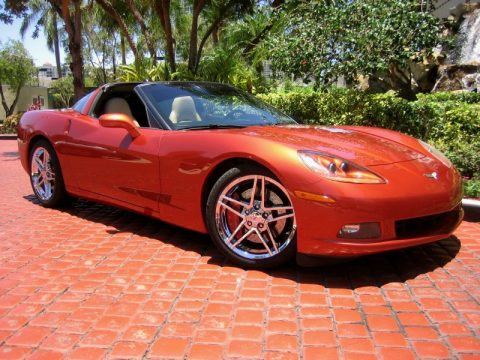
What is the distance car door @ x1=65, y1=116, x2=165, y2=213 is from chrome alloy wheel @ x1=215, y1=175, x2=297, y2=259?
0.69 metres

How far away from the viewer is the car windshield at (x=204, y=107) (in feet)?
12.7

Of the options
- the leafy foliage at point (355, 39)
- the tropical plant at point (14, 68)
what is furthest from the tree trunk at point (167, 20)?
the tropical plant at point (14, 68)

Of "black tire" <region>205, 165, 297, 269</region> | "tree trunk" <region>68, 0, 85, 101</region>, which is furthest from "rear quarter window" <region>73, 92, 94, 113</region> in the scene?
"tree trunk" <region>68, 0, 85, 101</region>

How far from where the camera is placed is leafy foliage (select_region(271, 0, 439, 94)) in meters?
6.03

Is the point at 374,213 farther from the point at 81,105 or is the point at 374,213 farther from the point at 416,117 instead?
the point at 416,117

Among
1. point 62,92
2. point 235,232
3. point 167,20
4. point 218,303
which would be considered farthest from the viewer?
point 62,92

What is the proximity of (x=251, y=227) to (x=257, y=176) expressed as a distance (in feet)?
1.12

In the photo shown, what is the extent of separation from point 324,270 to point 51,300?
1719mm

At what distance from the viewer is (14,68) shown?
117 feet

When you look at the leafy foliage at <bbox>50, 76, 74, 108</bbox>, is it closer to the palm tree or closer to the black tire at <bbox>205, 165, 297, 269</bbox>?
the palm tree

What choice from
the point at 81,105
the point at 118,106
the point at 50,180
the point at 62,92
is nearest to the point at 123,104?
the point at 118,106

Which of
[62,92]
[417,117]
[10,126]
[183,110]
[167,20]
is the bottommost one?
[10,126]

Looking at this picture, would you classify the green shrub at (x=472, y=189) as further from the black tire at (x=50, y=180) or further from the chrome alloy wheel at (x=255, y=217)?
the black tire at (x=50, y=180)

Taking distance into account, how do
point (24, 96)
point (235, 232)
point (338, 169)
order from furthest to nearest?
1. point (24, 96)
2. point (235, 232)
3. point (338, 169)
